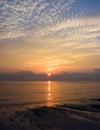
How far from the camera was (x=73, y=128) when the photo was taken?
93.8ft

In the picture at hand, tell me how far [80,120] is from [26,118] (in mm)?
7954

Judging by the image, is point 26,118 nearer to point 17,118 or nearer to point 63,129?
point 17,118

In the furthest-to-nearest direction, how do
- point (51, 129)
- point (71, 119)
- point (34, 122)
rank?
point (71, 119), point (34, 122), point (51, 129)

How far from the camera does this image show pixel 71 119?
A: 33.2m

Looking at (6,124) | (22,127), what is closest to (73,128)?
(22,127)

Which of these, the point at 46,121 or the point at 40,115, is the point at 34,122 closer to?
the point at 46,121

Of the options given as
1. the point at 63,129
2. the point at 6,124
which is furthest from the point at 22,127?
the point at 63,129

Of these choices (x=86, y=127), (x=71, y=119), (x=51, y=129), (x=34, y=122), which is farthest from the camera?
(x=71, y=119)

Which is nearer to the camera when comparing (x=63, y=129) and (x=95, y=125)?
(x=63, y=129)

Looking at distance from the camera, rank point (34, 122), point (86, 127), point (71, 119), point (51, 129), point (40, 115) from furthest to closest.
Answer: point (40, 115) → point (71, 119) → point (34, 122) → point (86, 127) → point (51, 129)

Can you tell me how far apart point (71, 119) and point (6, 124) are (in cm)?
956

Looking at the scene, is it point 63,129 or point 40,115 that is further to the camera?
point 40,115

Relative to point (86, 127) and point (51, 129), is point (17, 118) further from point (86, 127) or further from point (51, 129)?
point (86, 127)

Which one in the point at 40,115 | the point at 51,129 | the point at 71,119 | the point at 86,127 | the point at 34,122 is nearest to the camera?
the point at 51,129
